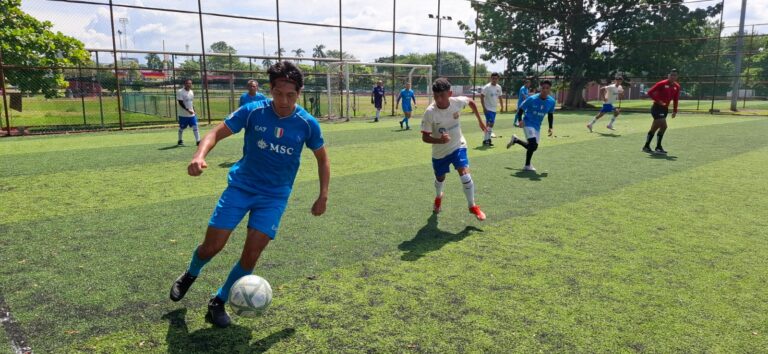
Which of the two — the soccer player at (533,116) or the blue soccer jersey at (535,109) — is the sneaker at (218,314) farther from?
the blue soccer jersey at (535,109)

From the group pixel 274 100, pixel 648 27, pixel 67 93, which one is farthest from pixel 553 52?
pixel 274 100

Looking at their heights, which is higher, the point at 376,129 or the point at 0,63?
the point at 0,63

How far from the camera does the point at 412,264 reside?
4.78 meters

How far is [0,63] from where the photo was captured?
51.5ft

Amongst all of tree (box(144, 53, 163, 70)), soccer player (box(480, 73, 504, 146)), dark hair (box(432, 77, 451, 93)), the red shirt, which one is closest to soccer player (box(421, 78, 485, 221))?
dark hair (box(432, 77, 451, 93))

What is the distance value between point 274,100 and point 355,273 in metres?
1.84

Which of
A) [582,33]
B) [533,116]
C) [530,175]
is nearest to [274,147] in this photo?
[530,175]

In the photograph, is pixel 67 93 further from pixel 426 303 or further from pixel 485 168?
pixel 426 303

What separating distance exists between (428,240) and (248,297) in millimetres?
2684

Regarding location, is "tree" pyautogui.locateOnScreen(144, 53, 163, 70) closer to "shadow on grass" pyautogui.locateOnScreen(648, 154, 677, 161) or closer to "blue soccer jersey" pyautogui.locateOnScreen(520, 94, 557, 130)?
"blue soccer jersey" pyautogui.locateOnScreen(520, 94, 557, 130)

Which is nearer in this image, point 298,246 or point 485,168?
point 298,246

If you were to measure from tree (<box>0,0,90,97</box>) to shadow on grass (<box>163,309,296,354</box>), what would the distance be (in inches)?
715

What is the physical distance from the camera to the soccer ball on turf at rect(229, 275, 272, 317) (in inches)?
129

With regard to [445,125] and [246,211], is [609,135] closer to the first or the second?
[445,125]
